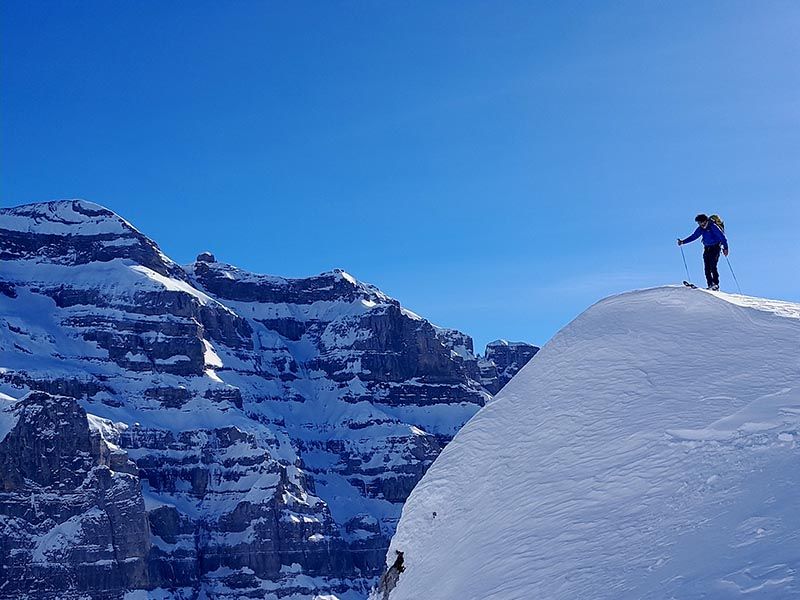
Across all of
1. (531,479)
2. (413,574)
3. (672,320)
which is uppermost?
(672,320)

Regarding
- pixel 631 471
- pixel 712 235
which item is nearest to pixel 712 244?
pixel 712 235

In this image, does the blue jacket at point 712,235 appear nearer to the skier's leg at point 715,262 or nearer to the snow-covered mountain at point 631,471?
the skier's leg at point 715,262

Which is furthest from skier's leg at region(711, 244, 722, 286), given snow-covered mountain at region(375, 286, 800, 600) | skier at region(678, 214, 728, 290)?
snow-covered mountain at region(375, 286, 800, 600)

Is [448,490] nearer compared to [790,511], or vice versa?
[790,511]

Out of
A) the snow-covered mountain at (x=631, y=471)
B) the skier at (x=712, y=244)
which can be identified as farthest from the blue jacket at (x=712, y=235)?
the snow-covered mountain at (x=631, y=471)

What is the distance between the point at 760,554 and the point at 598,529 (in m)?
2.98

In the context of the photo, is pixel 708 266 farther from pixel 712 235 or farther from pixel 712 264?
pixel 712 235

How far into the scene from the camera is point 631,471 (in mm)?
13648

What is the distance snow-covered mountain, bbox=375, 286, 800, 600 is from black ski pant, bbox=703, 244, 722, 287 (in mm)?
3259

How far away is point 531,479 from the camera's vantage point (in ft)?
53.5

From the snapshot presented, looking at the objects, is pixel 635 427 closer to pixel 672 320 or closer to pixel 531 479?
pixel 531 479

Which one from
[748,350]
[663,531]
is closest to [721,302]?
[748,350]

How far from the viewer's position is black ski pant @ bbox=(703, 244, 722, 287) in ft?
85.4

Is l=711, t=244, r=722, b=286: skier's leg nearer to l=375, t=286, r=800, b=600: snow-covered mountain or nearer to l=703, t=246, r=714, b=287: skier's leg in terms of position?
l=703, t=246, r=714, b=287: skier's leg
